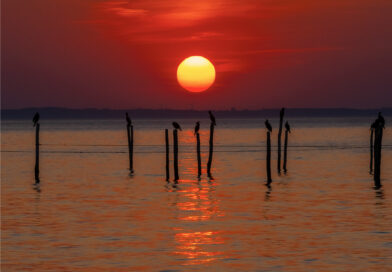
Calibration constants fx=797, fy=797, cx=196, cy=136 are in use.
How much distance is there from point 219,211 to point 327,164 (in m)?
28.0

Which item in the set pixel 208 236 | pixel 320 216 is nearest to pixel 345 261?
pixel 208 236

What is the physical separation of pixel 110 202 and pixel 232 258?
1363 cm

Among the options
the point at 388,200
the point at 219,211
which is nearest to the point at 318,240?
the point at 219,211

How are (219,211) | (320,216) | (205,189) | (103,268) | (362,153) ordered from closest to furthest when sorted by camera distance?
1. (103,268)
2. (320,216)
3. (219,211)
4. (205,189)
5. (362,153)

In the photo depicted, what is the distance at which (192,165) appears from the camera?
56594 mm

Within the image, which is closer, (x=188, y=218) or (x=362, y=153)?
(x=188, y=218)

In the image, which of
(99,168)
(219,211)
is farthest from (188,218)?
(99,168)

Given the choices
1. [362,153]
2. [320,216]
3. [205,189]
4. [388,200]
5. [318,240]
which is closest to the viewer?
[318,240]

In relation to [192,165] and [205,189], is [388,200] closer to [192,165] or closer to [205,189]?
[205,189]

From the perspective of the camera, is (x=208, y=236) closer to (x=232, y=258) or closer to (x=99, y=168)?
(x=232, y=258)

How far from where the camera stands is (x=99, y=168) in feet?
176

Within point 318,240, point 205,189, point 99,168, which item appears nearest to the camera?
point 318,240

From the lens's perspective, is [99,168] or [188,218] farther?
[99,168]

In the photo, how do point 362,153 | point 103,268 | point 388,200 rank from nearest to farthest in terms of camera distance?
point 103,268, point 388,200, point 362,153
